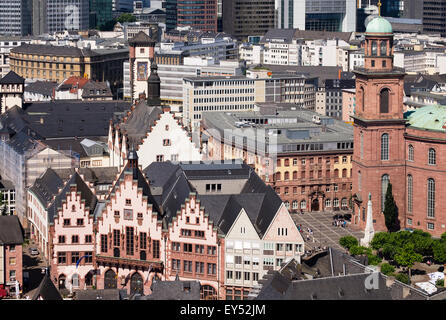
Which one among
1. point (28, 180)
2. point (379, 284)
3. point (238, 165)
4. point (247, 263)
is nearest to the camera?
point (379, 284)

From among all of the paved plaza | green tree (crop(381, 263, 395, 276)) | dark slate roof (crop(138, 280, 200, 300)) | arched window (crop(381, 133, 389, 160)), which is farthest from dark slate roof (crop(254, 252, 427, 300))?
arched window (crop(381, 133, 389, 160))

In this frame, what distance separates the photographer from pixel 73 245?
484ft

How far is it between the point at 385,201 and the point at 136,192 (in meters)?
53.5

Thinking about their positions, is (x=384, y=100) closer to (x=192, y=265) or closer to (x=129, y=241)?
(x=192, y=265)

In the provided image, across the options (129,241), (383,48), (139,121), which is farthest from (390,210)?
(129,241)

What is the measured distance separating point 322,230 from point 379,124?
2007 cm

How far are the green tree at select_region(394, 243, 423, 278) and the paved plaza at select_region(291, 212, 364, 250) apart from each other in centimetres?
1610

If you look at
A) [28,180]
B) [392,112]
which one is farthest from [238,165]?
[28,180]

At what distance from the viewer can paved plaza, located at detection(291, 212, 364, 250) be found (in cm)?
17012

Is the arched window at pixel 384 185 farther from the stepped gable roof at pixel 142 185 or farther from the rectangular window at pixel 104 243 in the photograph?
the rectangular window at pixel 104 243

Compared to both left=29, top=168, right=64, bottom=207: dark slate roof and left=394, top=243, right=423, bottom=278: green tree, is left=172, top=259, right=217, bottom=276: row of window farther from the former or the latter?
left=29, top=168, right=64, bottom=207: dark slate roof
